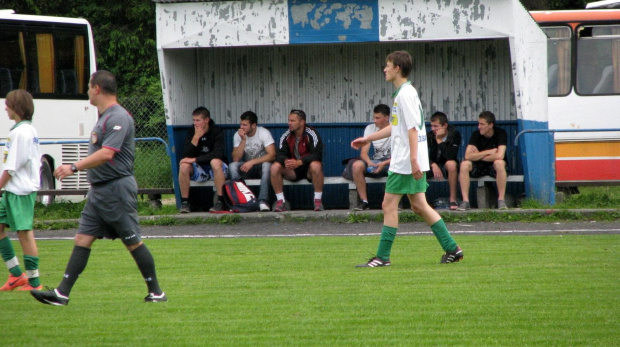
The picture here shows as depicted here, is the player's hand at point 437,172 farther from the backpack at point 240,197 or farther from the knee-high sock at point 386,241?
the knee-high sock at point 386,241

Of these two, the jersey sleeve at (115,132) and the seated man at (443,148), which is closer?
the jersey sleeve at (115,132)

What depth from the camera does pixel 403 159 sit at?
8.41 meters

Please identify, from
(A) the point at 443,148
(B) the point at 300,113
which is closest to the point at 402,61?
(A) the point at 443,148

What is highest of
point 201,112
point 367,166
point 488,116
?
point 201,112

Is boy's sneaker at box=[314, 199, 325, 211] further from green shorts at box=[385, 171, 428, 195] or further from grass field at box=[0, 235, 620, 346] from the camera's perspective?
green shorts at box=[385, 171, 428, 195]

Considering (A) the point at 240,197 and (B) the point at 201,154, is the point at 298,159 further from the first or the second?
(B) the point at 201,154

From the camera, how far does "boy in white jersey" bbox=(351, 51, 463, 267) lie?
27.4ft

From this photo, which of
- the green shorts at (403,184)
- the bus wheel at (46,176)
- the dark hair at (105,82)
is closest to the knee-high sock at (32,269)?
the dark hair at (105,82)

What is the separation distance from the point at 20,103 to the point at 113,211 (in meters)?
1.67

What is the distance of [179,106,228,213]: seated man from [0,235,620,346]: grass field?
4.47 metres

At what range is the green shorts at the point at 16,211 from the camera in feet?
24.7

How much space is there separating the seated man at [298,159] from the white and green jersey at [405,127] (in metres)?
5.73

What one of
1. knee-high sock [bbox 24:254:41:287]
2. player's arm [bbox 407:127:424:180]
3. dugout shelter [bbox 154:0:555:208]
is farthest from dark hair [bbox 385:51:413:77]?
dugout shelter [bbox 154:0:555:208]

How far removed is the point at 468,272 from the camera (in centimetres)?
797
